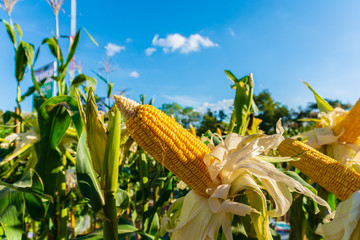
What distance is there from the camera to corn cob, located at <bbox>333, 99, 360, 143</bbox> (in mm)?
1114

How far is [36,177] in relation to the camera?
0.90m

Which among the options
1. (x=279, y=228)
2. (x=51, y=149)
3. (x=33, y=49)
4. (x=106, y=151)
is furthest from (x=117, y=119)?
(x=279, y=228)

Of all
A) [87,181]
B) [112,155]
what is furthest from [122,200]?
[112,155]

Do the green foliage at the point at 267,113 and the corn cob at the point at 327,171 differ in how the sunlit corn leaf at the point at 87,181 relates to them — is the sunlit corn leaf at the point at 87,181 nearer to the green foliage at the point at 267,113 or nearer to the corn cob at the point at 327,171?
the corn cob at the point at 327,171

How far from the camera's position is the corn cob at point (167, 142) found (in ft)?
2.05

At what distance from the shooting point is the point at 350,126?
1.14m

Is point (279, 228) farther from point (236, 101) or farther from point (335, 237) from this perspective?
point (335, 237)

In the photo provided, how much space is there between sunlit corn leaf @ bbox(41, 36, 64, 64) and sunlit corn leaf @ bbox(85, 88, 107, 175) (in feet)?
4.35

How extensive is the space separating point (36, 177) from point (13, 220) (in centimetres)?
16

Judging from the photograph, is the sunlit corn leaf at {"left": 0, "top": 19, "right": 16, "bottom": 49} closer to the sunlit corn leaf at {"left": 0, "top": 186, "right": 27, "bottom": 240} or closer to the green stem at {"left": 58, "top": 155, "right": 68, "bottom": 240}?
the green stem at {"left": 58, "top": 155, "right": 68, "bottom": 240}

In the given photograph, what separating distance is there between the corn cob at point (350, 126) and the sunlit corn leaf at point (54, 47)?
72.0 inches

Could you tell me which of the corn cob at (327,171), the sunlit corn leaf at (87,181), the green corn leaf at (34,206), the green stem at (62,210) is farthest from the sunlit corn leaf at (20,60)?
the corn cob at (327,171)

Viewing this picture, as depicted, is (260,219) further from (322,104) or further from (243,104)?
(322,104)

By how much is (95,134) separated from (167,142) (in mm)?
210
